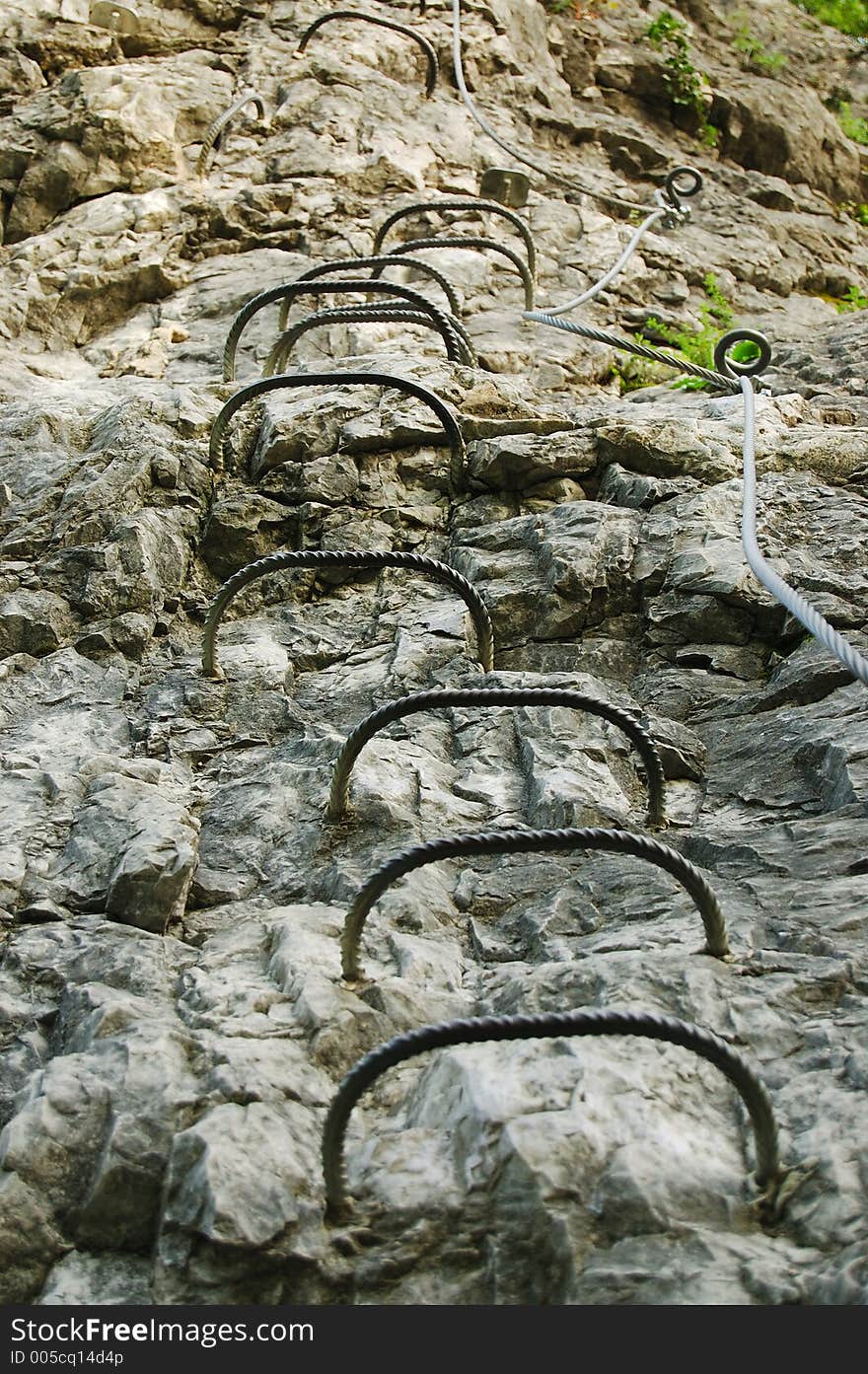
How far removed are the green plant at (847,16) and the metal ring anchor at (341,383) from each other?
9507 mm

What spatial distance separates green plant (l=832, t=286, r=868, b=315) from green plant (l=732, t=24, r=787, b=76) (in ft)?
10.1

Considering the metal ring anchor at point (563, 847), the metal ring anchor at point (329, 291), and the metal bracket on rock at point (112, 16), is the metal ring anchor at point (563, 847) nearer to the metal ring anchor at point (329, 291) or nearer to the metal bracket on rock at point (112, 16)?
the metal ring anchor at point (329, 291)

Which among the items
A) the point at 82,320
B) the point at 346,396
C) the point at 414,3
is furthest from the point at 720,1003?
the point at 414,3

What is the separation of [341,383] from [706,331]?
368 centimetres

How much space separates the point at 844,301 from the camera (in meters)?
8.12

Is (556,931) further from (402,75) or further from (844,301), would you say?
(402,75)

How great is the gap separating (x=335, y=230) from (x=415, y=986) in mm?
5840

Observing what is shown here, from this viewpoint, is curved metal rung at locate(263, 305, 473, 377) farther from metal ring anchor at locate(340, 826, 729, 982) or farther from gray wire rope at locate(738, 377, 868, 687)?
metal ring anchor at locate(340, 826, 729, 982)

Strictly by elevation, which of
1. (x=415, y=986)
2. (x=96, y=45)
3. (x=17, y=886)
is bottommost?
(x=17, y=886)

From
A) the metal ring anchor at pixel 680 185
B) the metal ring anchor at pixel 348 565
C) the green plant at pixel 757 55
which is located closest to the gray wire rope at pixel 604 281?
the metal ring anchor at pixel 680 185

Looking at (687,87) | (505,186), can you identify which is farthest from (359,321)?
(687,87)

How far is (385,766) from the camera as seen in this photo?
302 centimetres

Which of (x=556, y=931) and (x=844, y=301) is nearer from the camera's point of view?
(x=556, y=931)

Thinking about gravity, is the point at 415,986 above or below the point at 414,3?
below
